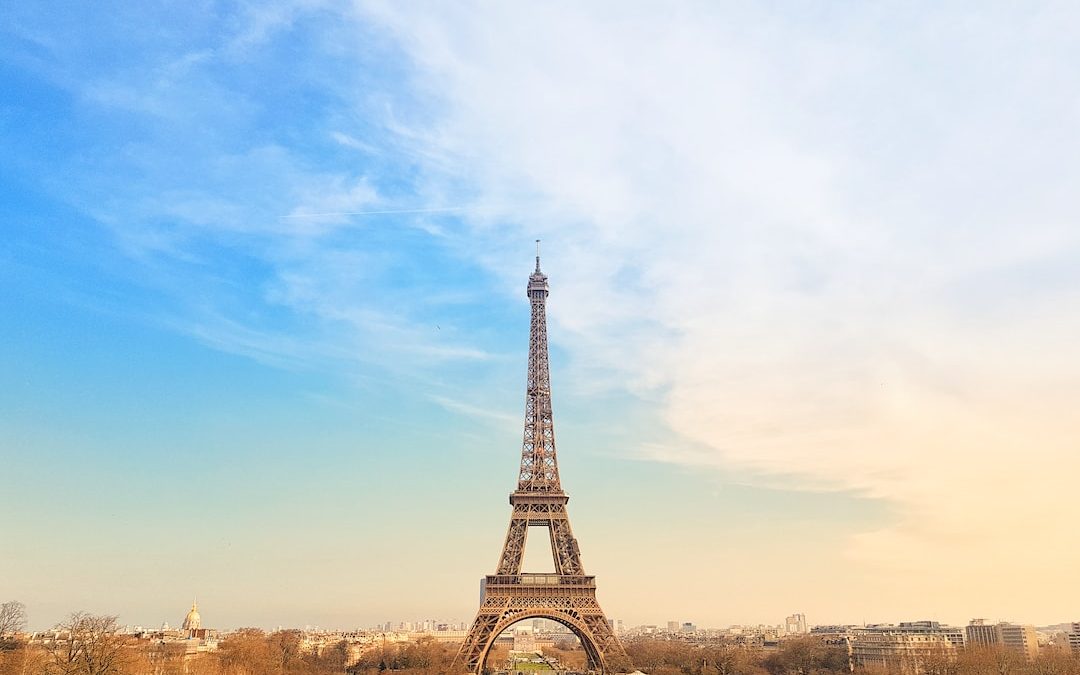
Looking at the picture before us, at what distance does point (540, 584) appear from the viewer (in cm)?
7588

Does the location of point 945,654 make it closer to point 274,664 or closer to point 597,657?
point 597,657

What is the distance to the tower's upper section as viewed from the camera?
8069 cm

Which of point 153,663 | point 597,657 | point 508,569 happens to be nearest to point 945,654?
point 597,657

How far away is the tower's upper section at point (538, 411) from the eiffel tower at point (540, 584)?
10cm

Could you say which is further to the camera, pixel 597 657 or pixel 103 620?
pixel 597 657

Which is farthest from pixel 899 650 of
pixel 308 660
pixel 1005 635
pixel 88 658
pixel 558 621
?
pixel 88 658

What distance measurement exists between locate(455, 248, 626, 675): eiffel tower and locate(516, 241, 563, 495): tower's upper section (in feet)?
0.33

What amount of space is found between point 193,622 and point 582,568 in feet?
346

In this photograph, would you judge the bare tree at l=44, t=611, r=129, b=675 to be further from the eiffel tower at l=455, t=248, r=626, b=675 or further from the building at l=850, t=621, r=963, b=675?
the building at l=850, t=621, r=963, b=675

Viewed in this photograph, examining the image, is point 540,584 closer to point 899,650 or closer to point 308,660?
point 308,660

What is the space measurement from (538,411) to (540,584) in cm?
1715

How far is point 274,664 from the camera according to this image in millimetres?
86500

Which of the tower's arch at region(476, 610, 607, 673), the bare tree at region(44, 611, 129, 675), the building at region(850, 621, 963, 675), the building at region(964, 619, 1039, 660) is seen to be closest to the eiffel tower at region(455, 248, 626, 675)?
the tower's arch at region(476, 610, 607, 673)

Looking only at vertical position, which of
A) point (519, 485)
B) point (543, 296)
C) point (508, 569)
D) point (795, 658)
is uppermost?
point (543, 296)
